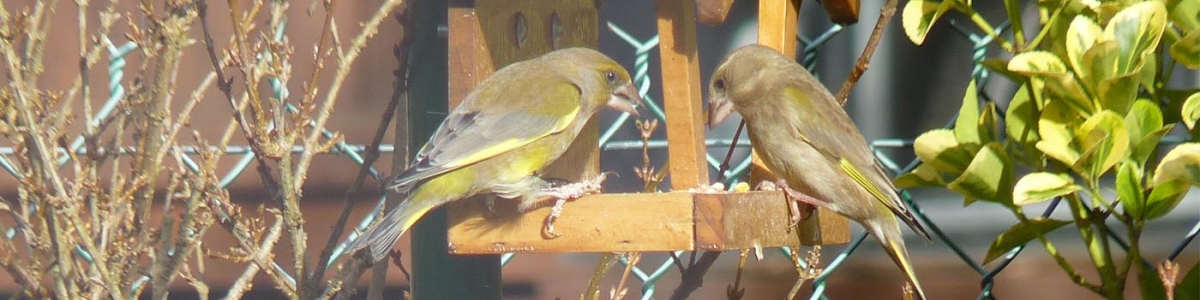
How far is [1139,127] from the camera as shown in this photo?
7.52 feet

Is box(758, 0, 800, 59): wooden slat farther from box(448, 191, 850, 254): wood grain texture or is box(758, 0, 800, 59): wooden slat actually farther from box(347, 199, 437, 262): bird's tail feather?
box(347, 199, 437, 262): bird's tail feather

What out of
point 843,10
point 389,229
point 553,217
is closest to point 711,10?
point 553,217

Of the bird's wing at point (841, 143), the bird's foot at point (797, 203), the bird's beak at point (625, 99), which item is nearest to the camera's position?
the bird's foot at point (797, 203)

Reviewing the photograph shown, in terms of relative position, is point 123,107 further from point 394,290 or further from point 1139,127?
point 1139,127

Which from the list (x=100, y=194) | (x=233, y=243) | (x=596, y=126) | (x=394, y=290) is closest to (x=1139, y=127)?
(x=596, y=126)

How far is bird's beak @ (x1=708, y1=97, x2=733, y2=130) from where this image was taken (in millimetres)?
2951

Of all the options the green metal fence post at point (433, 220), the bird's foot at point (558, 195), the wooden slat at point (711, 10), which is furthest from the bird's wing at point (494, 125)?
the wooden slat at point (711, 10)

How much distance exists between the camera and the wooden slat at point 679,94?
105 inches

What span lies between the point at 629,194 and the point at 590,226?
0.31 feet

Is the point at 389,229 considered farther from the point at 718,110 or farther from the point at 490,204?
the point at 718,110

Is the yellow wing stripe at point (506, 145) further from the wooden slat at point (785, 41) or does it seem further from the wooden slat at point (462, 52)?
the wooden slat at point (785, 41)

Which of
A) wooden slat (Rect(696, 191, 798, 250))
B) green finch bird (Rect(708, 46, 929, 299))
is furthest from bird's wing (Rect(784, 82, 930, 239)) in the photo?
wooden slat (Rect(696, 191, 798, 250))

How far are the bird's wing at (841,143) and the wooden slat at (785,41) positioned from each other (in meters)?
0.10

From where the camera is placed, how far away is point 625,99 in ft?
9.70
